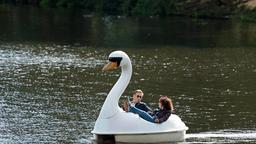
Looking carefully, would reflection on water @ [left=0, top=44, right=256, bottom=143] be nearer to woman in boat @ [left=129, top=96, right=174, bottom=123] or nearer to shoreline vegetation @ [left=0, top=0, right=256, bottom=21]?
woman in boat @ [left=129, top=96, right=174, bottom=123]

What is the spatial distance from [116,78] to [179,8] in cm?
6902

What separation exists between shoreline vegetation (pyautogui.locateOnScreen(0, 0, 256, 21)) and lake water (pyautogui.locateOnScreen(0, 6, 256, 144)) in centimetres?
2238

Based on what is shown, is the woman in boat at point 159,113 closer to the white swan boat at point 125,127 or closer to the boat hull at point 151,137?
the white swan boat at point 125,127

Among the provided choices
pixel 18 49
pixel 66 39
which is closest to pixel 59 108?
pixel 18 49

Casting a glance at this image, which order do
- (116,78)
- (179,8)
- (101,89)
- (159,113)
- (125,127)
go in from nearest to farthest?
(125,127) < (159,113) < (101,89) < (116,78) < (179,8)

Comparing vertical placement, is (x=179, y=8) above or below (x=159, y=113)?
below

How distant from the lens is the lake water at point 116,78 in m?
23.5

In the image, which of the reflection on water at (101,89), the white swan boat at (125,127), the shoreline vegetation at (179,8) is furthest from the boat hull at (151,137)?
the shoreline vegetation at (179,8)

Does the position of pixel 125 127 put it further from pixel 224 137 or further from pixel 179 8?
pixel 179 8

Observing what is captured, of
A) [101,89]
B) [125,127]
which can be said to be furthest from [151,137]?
[101,89]

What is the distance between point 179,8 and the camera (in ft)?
341

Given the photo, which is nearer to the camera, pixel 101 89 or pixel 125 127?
pixel 125 127

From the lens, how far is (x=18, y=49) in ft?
171

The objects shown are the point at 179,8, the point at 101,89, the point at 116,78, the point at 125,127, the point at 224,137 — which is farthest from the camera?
the point at 179,8
